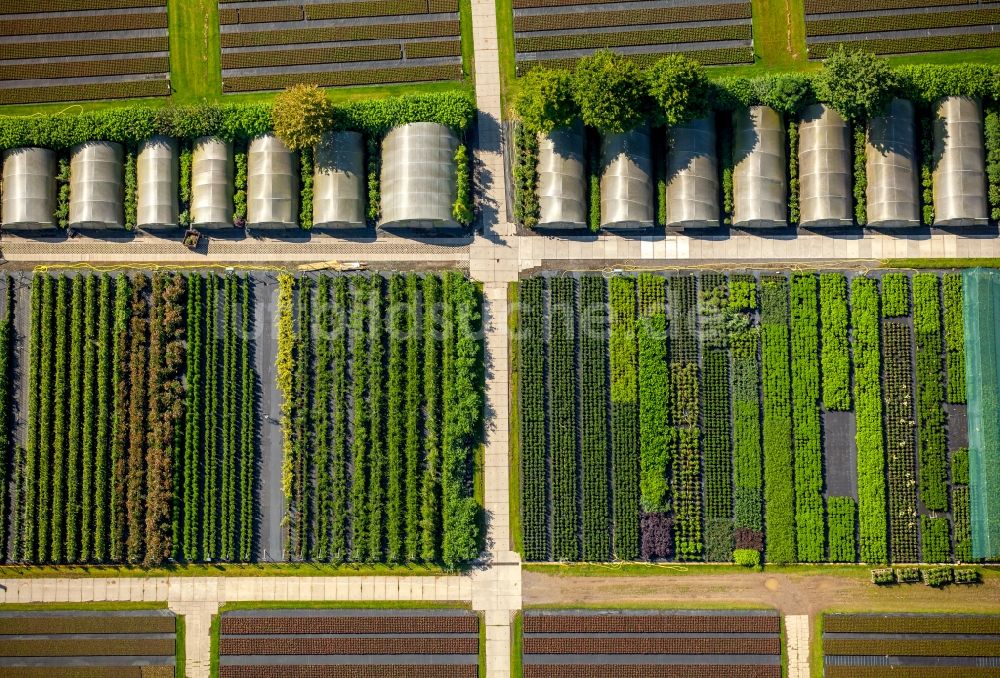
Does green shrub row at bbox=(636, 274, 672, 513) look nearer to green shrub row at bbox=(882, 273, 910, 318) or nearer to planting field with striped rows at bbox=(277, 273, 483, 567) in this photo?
planting field with striped rows at bbox=(277, 273, 483, 567)

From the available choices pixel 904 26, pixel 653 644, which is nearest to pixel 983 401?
pixel 904 26

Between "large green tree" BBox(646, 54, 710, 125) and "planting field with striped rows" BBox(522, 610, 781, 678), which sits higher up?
"large green tree" BBox(646, 54, 710, 125)

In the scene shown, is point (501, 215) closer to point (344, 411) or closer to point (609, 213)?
point (609, 213)

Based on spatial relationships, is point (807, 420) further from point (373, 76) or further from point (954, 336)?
point (373, 76)

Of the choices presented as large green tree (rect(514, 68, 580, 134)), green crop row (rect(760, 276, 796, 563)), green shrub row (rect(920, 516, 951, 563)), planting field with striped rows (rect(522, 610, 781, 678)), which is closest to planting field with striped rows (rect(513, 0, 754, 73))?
large green tree (rect(514, 68, 580, 134))

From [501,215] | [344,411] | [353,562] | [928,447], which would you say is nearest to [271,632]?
[353,562]

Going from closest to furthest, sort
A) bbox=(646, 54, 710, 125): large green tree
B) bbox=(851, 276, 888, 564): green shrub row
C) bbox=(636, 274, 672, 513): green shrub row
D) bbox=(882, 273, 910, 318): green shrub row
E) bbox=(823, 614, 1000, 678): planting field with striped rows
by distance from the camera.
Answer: bbox=(646, 54, 710, 125): large green tree → bbox=(823, 614, 1000, 678): planting field with striped rows → bbox=(851, 276, 888, 564): green shrub row → bbox=(636, 274, 672, 513): green shrub row → bbox=(882, 273, 910, 318): green shrub row

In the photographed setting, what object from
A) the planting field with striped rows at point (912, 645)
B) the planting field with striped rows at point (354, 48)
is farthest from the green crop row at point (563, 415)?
the planting field with striped rows at point (912, 645)
